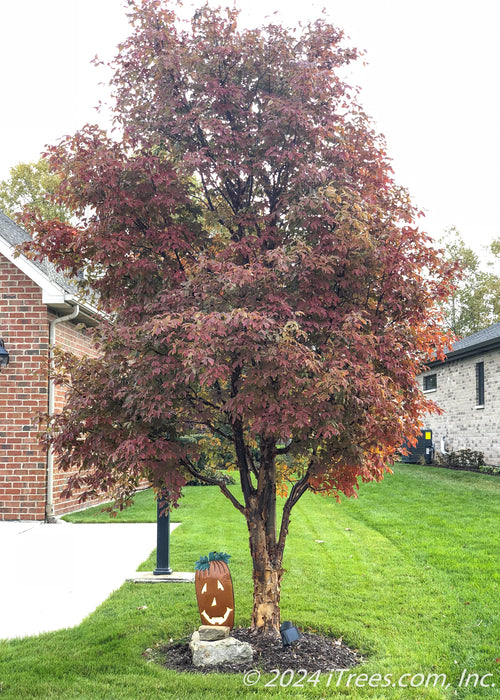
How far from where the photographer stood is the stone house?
1806 cm

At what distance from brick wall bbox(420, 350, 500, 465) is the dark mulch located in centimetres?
1420

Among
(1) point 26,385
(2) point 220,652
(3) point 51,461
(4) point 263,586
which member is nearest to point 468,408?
(3) point 51,461

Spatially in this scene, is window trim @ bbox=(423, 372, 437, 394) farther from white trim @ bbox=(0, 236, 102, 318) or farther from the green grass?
white trim @ bbox=(0, 236, 102, 318)

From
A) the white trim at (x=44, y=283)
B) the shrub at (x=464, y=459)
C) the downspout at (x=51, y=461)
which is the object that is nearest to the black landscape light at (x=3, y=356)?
the downspout at (x=51, y=461)

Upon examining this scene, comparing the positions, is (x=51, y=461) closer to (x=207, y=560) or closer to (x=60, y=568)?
(x=60, y=568)

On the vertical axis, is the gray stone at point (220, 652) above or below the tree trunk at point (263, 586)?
below

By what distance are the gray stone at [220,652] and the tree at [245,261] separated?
1.26 feet

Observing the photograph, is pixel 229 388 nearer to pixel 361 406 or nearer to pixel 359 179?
pixel 361 406

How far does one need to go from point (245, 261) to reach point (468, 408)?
1690 centimetres

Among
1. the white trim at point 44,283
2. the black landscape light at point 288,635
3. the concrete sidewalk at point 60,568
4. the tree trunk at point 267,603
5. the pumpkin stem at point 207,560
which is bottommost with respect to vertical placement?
the concrete sidewalk at point 60,568

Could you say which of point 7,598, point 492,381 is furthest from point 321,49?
point 492,381

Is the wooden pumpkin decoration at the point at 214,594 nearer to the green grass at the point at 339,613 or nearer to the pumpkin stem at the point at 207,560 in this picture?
the pumpkin stem at the point at 207,560

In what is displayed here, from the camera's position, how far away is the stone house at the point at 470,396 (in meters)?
18.1

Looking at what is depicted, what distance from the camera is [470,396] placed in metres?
A: 20.1
